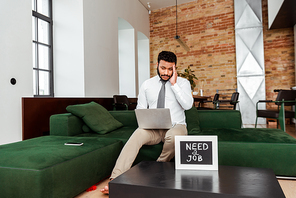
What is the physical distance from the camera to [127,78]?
6.98m

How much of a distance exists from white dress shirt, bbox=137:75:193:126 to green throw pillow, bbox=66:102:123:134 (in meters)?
0.68

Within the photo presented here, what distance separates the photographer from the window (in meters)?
4.05

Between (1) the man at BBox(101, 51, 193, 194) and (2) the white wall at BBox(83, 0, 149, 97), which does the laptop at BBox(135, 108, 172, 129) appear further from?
(2) the white wall at BBox(83, 0, 149, 97)

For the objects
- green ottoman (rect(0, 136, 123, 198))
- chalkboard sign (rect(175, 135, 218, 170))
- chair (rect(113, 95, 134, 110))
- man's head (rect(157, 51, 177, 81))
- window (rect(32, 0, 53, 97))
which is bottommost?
green ottoman (rect(0, 136, 123, 198))

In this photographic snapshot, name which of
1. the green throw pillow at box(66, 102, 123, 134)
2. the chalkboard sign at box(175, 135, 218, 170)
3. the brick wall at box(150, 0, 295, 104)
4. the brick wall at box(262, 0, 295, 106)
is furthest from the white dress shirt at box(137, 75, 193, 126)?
the brick wall at box(262, 0, 295, 106)

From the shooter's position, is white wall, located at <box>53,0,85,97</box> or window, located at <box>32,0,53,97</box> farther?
white wall, located at <box>53,0,85,97</box>

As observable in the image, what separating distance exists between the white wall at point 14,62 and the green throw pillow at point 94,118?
0.93 m

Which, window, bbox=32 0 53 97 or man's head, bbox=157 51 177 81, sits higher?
window, bbox=32 0 53 97

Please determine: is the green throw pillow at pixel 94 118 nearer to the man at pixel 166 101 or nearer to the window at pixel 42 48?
the man at pixel 166 101

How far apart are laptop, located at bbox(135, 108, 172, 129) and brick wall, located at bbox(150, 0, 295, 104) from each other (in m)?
5.44

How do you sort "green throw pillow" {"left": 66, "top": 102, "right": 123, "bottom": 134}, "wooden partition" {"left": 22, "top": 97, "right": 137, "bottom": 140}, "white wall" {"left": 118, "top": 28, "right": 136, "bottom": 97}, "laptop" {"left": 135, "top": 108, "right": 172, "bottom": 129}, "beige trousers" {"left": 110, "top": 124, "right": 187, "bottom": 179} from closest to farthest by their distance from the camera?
"beige trousers" {"left": 110, "top": 124, "right": 187, "bottom": 179}, "laptop" {"left": 135, "top": 108, "right": 172, "bottom": 129}, "green throw pillow" {"left": 66, "top": 102, "right": 123, "bottom": 134}, "wooden partition" {"left": 22, "top": 97, "right": 137, "bottom": 140}, "white wall" {"left": 118, "top": 28, "right": 136, "bottom": 97}

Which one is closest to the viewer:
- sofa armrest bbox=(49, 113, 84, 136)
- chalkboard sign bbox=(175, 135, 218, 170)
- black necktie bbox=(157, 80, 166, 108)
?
chalkboard sign bbox=(175, 135, 218, 170)

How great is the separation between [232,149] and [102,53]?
3.72 m

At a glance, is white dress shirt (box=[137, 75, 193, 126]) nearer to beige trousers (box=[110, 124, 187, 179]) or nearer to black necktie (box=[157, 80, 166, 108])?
black necktie (box=[157, 80, 166, 108])
